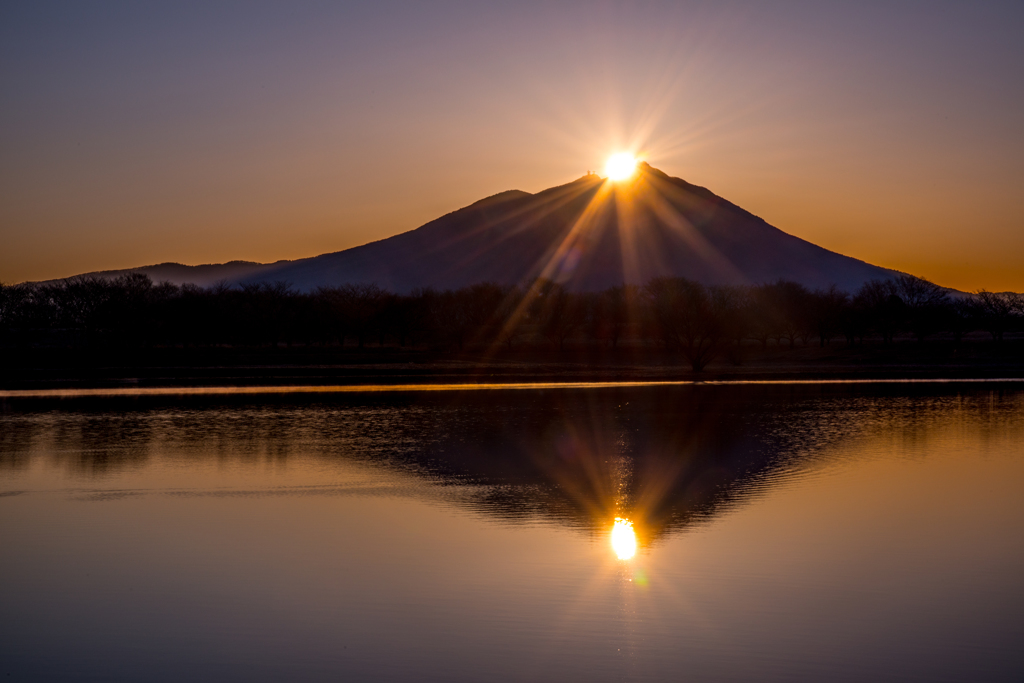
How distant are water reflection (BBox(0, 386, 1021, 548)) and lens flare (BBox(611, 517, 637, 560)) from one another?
53 millimetres

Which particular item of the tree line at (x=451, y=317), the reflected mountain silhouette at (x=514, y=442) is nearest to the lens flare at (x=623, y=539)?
the reflected mountain silhouette at (x=514, y=442)

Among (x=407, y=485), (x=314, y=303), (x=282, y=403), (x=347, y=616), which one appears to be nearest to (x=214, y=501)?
(x=407, y=485)

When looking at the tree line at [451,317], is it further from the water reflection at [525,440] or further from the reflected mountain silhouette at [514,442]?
the reflected mountain silhouette at [514,442]


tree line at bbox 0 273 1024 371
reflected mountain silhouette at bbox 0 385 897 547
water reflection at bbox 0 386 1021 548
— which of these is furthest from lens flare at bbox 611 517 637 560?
tree line at bbox 0 273 1024 371

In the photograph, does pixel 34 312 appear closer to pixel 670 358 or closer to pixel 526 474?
pixel 670 358

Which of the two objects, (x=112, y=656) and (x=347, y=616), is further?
(x=347, y=616)

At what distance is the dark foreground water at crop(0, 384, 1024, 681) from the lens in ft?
35.7

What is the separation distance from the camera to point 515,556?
15.1 metres

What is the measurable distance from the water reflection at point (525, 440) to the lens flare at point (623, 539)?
0.05 metres

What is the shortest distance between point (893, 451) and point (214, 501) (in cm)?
1876

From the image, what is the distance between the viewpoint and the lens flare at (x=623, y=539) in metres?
15.3

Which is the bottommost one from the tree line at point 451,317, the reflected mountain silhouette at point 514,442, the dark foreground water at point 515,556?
the dark foreground water at point 515,556

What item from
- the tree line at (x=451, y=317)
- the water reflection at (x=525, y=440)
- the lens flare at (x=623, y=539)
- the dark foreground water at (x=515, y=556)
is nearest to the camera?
the dark foreground water at (x=515, y=556)

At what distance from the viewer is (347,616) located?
12.3 meters
